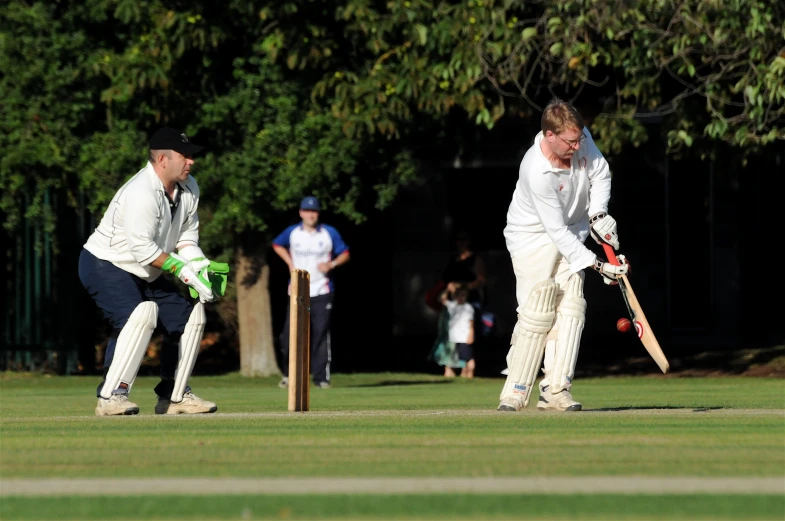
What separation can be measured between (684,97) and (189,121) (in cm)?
518

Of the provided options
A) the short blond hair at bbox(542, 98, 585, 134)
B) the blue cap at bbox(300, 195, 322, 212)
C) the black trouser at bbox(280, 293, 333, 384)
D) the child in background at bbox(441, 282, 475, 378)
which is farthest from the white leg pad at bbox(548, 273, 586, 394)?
the child in background at bbox(441, 282, 475, 378)

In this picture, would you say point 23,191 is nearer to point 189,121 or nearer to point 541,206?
point 189,121

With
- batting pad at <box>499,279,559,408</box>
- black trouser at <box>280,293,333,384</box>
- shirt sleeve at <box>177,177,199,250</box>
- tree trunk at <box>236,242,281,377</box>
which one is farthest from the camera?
tree trunk at <box>236,242,281,377</box>

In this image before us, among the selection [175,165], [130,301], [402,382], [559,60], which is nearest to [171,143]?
[175,165]

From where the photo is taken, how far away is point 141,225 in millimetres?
9273

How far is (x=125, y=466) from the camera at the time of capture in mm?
6348

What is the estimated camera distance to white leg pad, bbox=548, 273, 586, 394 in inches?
356

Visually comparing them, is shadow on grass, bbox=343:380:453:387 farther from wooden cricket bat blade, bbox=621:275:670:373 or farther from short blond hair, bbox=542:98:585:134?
short blond hair, bbox=542:98:585:134

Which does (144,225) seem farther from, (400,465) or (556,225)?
(400,465)

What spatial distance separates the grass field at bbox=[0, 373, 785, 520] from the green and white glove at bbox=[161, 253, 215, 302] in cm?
73

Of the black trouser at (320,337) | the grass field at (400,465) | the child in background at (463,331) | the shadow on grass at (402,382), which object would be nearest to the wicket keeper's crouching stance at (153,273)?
the grass field at (400,465)

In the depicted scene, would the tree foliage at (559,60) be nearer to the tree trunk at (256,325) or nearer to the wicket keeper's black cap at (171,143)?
the tree trunk at (256,325)

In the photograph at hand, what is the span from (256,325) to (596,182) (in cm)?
960

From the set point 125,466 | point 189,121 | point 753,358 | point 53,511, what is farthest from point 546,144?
point 753,358
